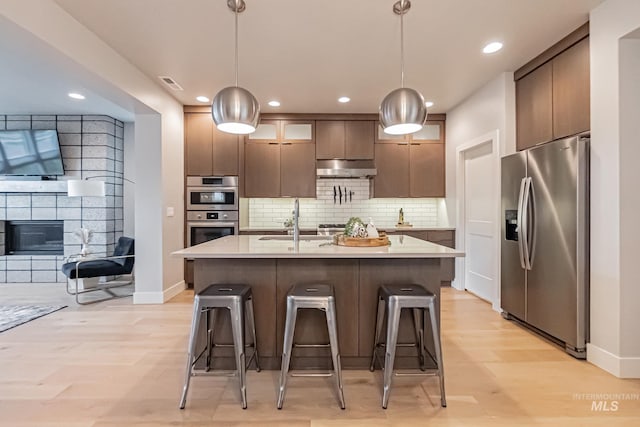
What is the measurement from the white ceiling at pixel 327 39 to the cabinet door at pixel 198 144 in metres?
0.85

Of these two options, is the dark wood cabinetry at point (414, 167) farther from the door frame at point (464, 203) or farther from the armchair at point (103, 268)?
the armchair at point (103, 268)

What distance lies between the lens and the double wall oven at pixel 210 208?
4.98 metres

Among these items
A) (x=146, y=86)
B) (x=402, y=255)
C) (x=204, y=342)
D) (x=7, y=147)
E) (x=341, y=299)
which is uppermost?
(x=146, y=86)

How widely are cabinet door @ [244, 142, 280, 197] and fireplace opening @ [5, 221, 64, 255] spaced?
328 cm

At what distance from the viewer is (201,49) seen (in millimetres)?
3234

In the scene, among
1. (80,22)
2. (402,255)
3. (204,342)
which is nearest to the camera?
(402,255)

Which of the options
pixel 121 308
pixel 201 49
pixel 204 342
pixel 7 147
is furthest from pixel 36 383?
pixel 7 147

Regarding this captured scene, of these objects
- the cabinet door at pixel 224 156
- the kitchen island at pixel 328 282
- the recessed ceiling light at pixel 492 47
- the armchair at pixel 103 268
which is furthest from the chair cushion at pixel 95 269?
the recessed ceiling light at pixel 492 47

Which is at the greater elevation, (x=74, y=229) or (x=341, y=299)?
(x=74, y=229)

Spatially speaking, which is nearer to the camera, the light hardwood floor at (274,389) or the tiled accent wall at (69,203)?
the light hardwood floor at (274,389)

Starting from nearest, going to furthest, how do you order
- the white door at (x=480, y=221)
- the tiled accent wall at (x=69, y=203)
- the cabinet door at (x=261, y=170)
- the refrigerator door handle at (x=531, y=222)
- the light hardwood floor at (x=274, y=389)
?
the light hardwood floor at (x=274, y=389)
the refrigerator door handle at (x=531, y=222)
the white door at (x=480, y=221)
the cabinet door at (x=261, y=170)
the tiled accent wall at (x=69, y=203)

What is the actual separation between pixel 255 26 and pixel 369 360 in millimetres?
2820

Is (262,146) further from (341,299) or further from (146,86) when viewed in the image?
(341,299)

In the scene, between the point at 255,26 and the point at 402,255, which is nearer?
the point at 402,255
